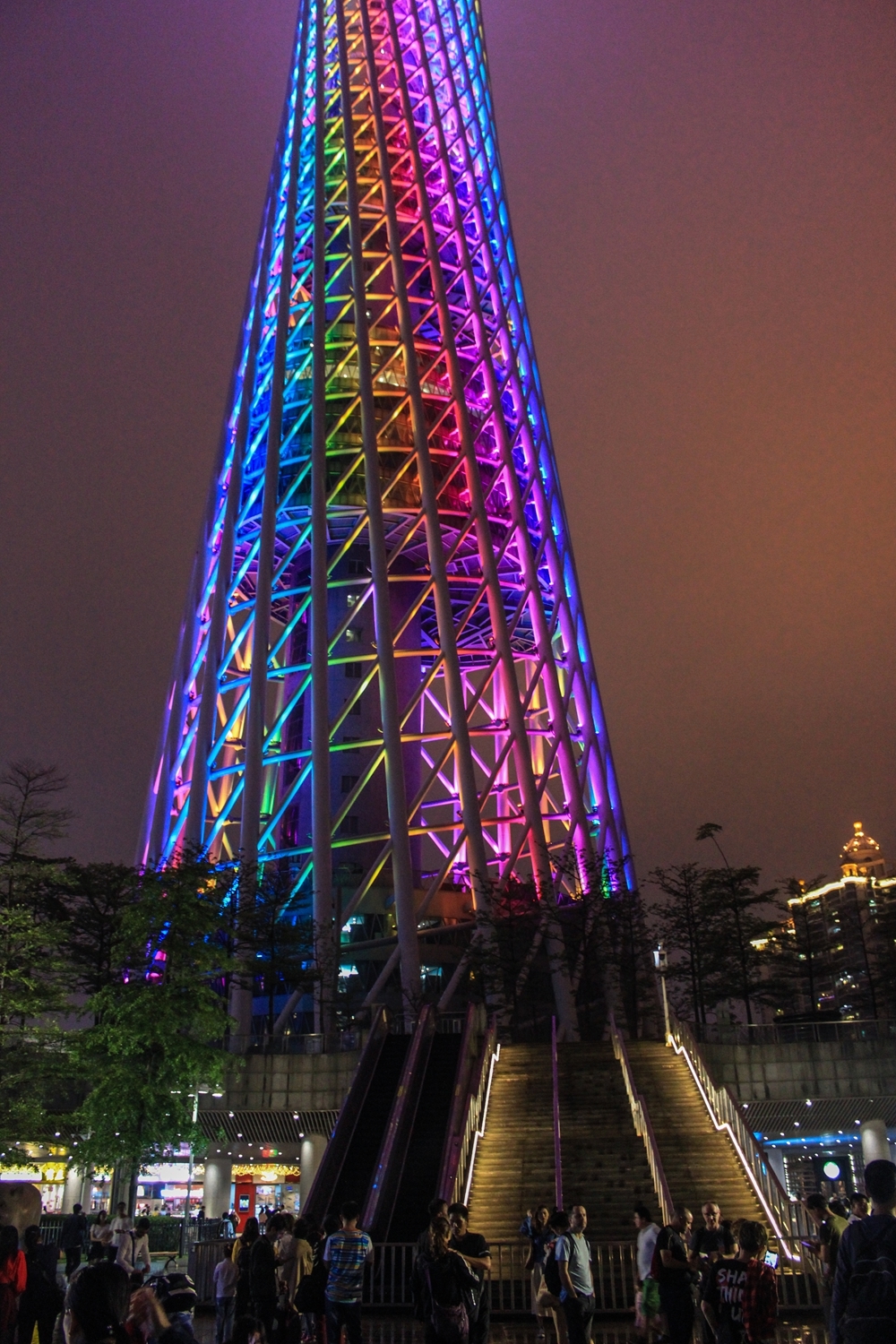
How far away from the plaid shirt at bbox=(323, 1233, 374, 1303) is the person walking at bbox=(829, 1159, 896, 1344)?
517 cm

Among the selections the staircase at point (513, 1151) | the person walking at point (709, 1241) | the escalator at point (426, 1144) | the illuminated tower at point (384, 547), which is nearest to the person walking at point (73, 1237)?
the escalator at point (426, 1144)

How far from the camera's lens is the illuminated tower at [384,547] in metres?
46.7

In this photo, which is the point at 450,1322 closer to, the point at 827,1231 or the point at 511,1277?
the point at 827,1231

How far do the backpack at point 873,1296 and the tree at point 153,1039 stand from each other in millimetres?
18326

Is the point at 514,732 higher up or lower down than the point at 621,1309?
higher up

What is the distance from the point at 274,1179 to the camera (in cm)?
3341

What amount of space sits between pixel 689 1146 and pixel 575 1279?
10040 mm

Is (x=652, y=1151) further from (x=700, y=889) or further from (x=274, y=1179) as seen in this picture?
(x=700, y=889)

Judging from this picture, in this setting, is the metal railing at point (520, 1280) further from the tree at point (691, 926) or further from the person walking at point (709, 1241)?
the tree at point (691, 926)

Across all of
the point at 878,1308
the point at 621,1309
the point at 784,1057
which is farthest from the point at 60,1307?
the point at 784,1057

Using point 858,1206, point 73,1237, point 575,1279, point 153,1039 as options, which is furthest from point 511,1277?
point 153,1039

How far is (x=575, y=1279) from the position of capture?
10.5 m

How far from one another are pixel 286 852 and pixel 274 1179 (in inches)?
597

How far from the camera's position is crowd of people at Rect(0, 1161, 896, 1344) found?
5484mm
